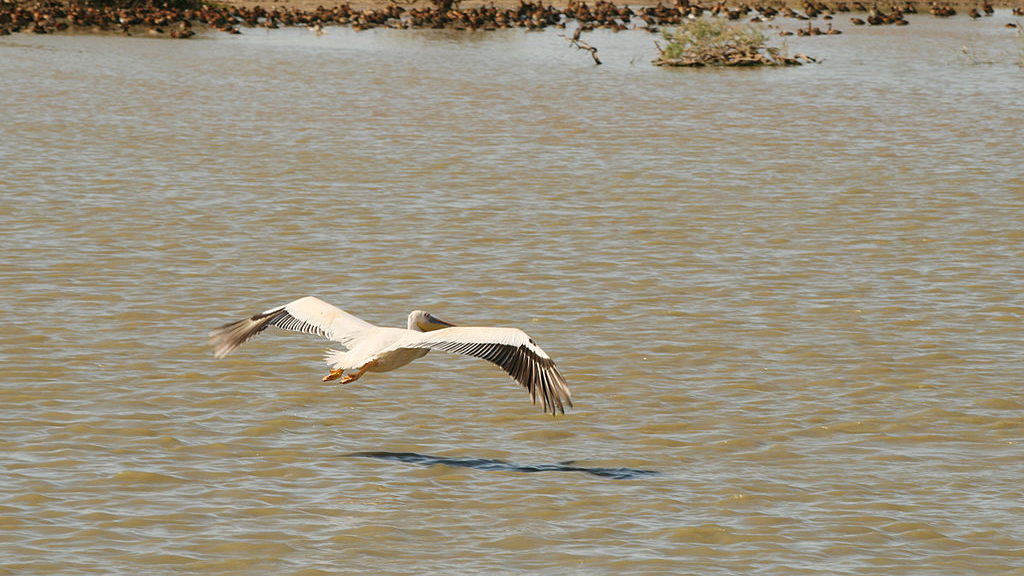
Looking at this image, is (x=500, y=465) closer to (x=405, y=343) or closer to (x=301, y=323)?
(x=405, y=343)

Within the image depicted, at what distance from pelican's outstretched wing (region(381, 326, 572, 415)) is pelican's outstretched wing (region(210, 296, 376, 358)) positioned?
0.59 metres

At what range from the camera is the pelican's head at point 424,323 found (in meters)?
6.88

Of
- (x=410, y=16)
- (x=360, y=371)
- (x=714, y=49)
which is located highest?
(x=410, y=16)

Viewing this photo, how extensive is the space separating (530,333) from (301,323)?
96.3 inches

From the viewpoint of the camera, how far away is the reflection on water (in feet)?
20.0

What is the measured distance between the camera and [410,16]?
40.4 meters

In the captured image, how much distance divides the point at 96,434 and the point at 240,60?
22.8 m

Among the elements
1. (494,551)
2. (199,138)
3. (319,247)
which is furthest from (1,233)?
(494,551)

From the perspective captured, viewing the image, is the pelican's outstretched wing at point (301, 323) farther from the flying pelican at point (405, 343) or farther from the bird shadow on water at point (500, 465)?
the bird shadow on water at point (500, 465)

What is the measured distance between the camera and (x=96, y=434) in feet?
23.5

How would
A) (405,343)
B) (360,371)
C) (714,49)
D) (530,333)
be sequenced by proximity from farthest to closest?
1. (714,49)
2. (530,333)
3. (360,371)
4. (405,343)

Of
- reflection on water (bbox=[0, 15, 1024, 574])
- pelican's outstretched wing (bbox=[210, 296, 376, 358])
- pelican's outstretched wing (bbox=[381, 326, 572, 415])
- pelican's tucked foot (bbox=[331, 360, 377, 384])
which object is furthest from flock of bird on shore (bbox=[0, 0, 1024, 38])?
pelican's outstretched wing (bbox=[381, 326, 572, 415])

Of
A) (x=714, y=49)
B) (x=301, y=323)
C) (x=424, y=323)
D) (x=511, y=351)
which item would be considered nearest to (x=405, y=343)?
(x=424, y=323)

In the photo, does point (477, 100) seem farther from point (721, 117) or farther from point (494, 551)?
point (494, 551)
